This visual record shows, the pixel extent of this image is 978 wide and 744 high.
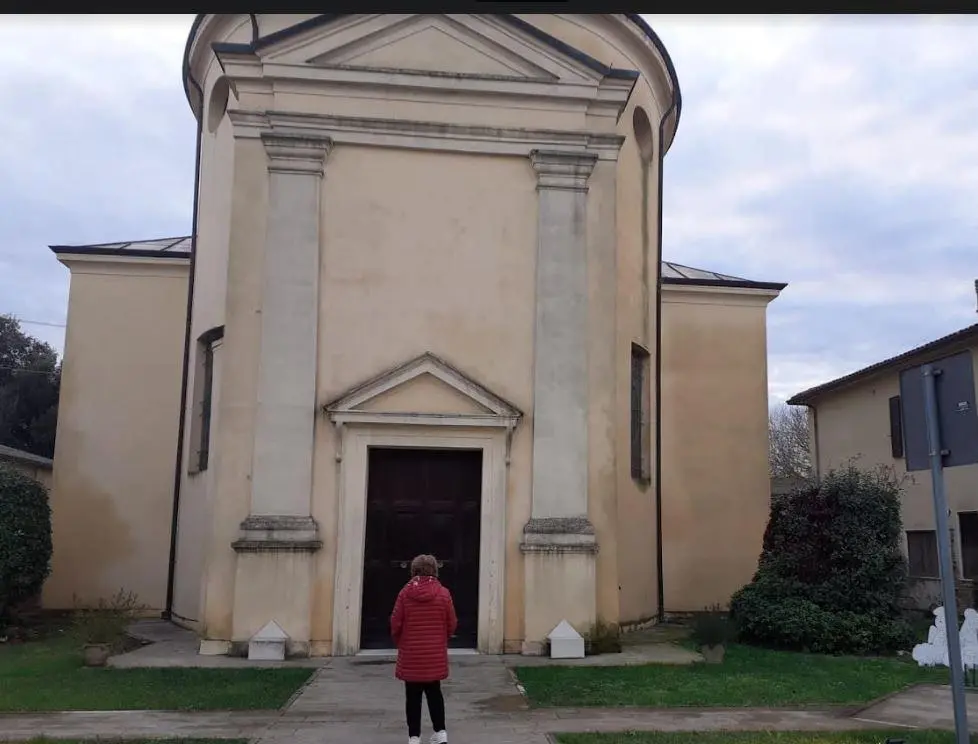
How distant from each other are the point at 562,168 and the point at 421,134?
206 cm

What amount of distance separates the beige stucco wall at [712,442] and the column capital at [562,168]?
20.1 feet

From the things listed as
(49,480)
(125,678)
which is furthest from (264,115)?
(49,480)

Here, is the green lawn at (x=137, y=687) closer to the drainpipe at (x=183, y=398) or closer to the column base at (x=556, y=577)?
the column base at (x=556, y=577)

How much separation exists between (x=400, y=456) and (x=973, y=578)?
476 inches

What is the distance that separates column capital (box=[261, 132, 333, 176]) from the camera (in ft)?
39.8

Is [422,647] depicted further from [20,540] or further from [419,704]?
[20,540]

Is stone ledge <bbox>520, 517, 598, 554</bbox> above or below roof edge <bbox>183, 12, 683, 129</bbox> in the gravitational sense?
below

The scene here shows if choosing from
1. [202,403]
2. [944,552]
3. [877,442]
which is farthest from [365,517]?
[877,442]

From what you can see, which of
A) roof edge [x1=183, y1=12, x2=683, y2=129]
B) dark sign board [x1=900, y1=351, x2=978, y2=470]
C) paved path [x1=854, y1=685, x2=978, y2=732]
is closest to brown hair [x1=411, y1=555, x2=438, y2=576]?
dark sign board [x1=900, y1=351, x2=978, y2=470]

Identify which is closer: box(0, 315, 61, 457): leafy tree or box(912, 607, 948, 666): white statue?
box(912, 607, 948, 666): white statue

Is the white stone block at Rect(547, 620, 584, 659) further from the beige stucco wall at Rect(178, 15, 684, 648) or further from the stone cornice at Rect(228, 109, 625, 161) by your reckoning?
the stone cornice at Rect(228, 109, 625, 161)

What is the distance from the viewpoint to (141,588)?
1634 cm

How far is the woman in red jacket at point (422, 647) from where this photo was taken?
696cm

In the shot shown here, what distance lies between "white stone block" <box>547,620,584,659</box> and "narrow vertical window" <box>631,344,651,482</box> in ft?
13.6
